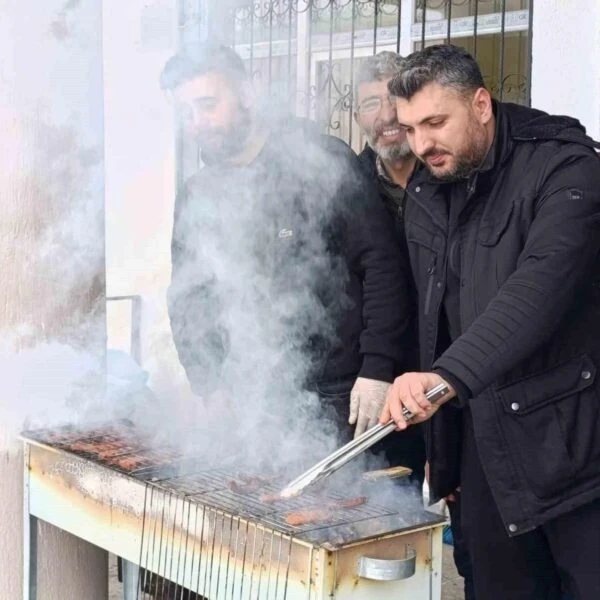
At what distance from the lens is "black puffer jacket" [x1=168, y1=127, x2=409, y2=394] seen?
10.6 feet

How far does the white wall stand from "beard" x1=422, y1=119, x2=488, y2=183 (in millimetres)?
3627

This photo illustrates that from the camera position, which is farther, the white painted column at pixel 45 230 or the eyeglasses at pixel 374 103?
the eyeglasses at pixel 374 103

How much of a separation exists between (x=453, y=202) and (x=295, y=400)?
3.18 ft

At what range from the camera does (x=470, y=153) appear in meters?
2.68

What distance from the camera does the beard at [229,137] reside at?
10.9 ft

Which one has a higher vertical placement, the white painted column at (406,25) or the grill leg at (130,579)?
the white painted column at (406,25)

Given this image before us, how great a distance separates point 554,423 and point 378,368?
0.75m

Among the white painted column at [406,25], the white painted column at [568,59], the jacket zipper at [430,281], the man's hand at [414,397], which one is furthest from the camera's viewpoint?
the white painted column at [406,25]

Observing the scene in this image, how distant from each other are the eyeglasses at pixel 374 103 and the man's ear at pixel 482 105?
1.97 feet

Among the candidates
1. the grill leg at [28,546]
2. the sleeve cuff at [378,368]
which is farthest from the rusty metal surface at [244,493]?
the sleeve cuff at [378,368]

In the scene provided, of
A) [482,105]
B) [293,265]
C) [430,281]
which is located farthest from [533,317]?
[293,265]

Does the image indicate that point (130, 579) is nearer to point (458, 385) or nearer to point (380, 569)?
point (380, 569)

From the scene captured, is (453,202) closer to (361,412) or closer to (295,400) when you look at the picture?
(361,412)

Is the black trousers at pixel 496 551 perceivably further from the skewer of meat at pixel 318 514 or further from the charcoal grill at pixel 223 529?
the skewer of meat at pixel 318 514
